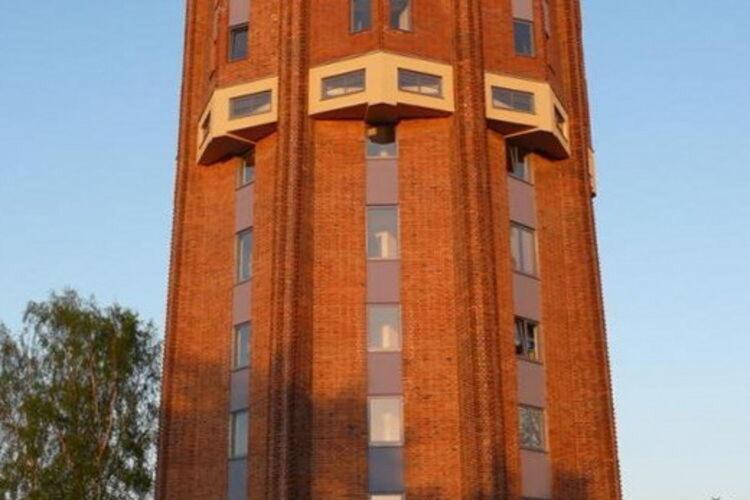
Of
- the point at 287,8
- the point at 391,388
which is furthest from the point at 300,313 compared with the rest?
the point at 287,8

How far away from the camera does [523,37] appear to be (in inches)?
1436

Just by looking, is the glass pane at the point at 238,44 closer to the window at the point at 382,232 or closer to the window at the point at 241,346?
the window at the point at 382,232

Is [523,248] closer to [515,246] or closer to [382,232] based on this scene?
[515,246]

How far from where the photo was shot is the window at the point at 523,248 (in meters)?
34.4

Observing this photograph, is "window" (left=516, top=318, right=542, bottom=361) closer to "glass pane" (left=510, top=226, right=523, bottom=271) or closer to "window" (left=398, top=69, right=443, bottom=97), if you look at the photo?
"glass pane" (left=510, top=226, right=523, bottom=271)

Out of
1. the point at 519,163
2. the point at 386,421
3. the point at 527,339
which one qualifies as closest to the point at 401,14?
the point at 519,163

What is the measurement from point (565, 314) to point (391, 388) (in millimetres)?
7137

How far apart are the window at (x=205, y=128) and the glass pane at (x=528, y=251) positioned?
1091cm

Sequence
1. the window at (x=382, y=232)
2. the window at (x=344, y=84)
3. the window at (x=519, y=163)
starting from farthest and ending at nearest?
the window at (x=519, y=163) < the window at (x=344, y=84) < the window at (x=382, y=232)

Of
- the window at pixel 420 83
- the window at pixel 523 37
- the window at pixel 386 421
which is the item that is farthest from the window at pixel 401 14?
the window at pixel 386 421

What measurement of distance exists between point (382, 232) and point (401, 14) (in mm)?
7238

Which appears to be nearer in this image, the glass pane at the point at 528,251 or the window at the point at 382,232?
the window at the point at 382,232

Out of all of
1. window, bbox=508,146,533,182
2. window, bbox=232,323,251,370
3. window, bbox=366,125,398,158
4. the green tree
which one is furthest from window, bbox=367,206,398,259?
the green tree

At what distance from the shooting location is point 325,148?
112ft
